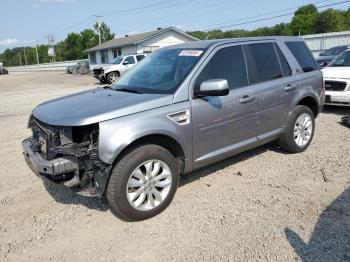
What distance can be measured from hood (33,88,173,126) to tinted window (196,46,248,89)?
2.32 ft

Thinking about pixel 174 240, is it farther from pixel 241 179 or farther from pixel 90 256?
pixel 241 179

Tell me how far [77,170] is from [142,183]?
0.69m

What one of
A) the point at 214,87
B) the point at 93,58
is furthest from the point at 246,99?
the point at 93,58

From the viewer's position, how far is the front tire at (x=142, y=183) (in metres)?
3.62

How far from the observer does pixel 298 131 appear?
5812 millimetres

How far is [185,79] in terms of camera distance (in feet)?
13.8

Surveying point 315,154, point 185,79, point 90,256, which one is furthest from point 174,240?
point 315,154

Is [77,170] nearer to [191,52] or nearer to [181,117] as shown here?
[181,117]

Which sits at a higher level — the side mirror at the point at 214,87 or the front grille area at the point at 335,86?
the side mirror at the point at 214,87

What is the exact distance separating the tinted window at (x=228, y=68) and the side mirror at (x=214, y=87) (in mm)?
233

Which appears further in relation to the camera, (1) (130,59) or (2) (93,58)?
(2) (93,58)

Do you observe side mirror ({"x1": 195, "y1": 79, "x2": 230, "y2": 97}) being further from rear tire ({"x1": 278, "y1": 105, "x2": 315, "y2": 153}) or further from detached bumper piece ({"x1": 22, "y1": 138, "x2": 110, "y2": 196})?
rear tire ({"x1": 278, "y1": 105, "x2": 315, "y2": 153})

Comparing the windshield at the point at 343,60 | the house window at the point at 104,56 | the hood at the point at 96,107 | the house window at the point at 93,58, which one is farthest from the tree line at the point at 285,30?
the hood at the point at 96,107

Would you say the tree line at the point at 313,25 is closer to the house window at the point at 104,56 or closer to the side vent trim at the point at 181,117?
the house window at the point at 104,56
